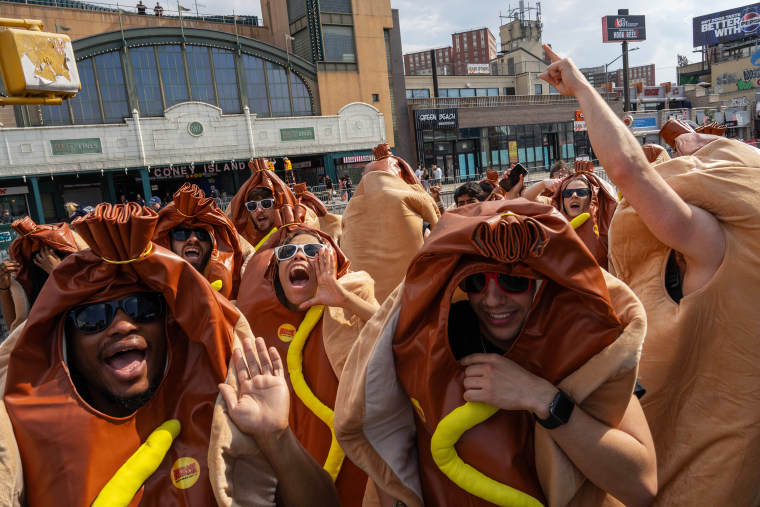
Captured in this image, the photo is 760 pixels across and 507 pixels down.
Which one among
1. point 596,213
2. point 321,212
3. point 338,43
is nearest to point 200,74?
point 338,43

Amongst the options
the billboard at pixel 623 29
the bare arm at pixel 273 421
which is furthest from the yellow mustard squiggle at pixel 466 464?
the billboard at pixel 623 29

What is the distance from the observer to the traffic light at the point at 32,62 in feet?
17.4

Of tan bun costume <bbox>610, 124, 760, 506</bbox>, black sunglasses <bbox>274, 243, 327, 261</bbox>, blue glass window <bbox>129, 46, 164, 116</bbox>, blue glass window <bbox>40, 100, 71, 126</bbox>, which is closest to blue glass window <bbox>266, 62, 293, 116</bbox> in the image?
blue glass window <bbox>129, 46, 164, 116</bbox>

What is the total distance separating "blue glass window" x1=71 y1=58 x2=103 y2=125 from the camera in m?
24.8

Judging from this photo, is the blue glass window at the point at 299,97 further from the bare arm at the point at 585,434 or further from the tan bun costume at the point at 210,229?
the bare arm at the point at 585,434

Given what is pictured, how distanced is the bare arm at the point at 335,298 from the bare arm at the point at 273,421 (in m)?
0.79

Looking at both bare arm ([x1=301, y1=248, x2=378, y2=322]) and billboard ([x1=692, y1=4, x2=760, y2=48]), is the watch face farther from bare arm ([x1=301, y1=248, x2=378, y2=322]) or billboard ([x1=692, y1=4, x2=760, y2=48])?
billboard ([x1=692, y1=4, x2=760, y2=48])

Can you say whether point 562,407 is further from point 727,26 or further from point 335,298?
point 727,26

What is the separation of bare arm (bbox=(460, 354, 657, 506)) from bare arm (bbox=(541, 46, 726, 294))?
77cm

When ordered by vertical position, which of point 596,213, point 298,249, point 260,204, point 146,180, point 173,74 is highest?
point 173,74

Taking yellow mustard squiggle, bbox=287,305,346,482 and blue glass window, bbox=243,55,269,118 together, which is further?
blue glass window, bbox=243,55,269,118

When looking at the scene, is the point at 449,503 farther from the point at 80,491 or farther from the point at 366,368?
the point at 80,491

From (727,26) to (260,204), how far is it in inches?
2723

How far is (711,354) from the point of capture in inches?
82.7
